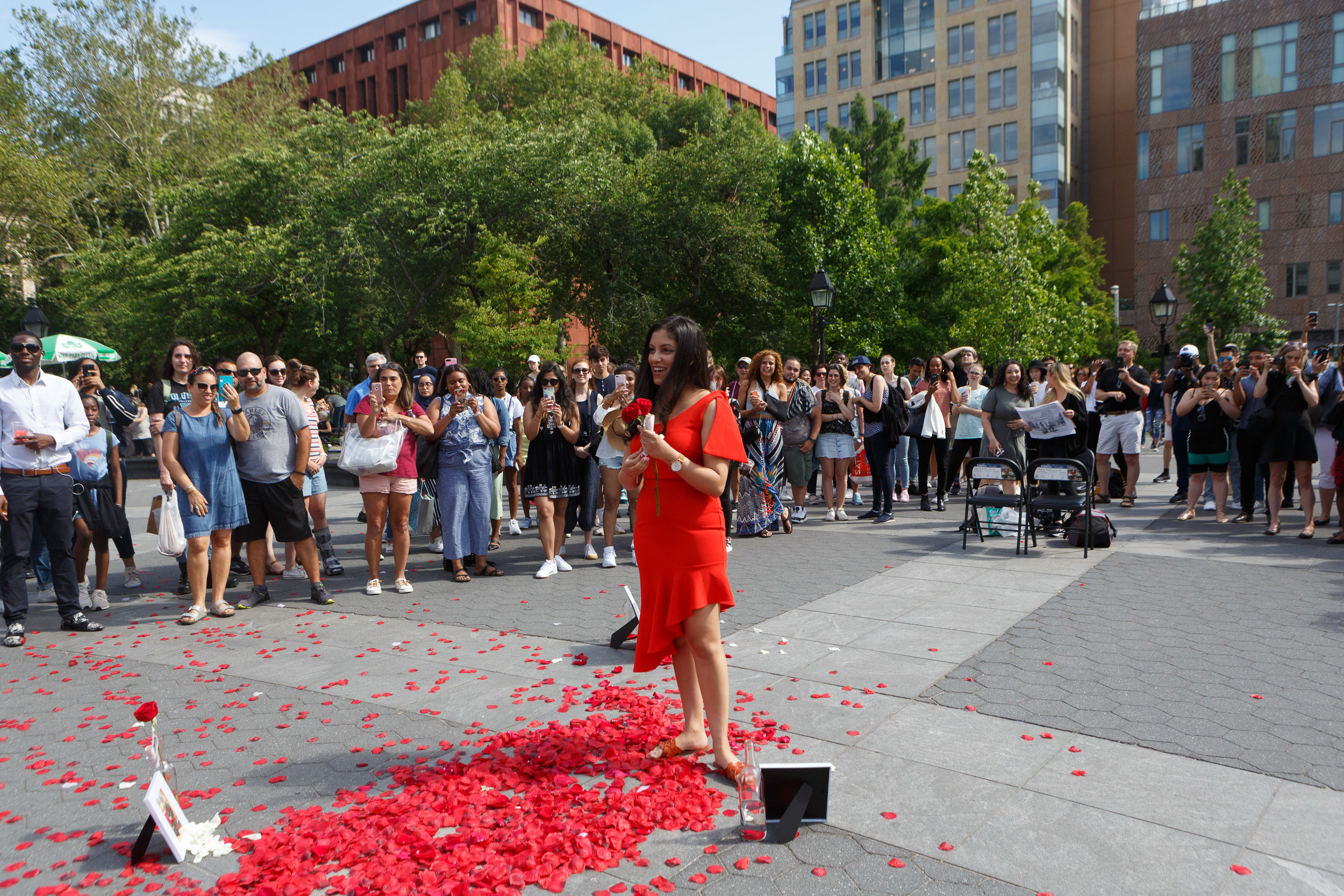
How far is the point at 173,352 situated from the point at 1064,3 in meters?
63.3

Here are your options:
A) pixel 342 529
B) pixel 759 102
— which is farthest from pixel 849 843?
pixel 759 102

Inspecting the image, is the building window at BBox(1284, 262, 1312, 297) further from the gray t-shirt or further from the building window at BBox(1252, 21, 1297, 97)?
the gray t-shirt

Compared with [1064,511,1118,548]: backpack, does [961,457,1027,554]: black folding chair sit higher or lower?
higher

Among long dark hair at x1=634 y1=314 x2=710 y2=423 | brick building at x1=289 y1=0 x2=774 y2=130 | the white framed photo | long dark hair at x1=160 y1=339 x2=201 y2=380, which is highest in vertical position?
brick building at x1=289 y1=0 x2=774 y2=130

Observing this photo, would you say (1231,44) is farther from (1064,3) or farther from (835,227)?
(835,227)

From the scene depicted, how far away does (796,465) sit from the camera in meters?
11.4

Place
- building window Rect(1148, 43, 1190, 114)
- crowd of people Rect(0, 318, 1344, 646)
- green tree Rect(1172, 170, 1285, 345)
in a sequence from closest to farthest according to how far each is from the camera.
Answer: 1. crowd of people Rect(0, 318, 1344, 646)
2. green tree Rect(1172, 170, 1285, 345)
3. building window Rect(1148, 43, 1190, 114)

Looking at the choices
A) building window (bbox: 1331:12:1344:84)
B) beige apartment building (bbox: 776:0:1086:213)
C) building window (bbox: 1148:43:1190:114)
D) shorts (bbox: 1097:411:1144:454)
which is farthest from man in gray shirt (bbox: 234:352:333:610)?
building window (bbox: 1331:12:1344:84)

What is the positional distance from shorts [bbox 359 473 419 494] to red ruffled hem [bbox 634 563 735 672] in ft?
15.3

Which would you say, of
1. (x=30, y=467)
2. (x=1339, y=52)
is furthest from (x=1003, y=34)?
(x=30, y=467)

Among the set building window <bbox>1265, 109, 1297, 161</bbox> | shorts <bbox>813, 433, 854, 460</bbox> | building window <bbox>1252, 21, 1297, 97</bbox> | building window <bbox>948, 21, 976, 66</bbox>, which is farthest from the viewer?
building window <bbox>948, 21, 976, 66</bbox>

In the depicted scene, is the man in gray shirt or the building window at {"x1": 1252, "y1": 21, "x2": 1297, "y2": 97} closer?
the man in gray shirt

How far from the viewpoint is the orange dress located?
3.83 metres

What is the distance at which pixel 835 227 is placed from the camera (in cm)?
3206
